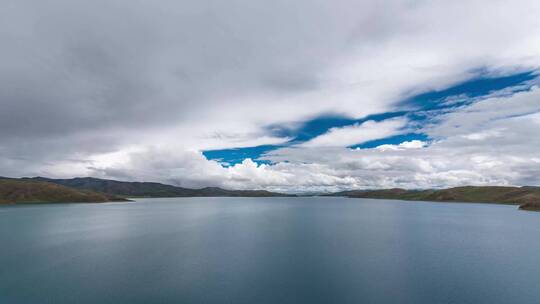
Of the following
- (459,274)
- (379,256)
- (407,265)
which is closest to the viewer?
(459,274)

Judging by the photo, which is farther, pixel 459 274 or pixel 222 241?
pixel 222 241

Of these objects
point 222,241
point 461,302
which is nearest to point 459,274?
point 461,302

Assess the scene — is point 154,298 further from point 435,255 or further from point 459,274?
point 435,255

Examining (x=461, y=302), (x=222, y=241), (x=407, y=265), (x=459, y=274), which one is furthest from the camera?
(x=222, y=241)

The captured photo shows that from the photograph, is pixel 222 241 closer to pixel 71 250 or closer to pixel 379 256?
pixel 71 250

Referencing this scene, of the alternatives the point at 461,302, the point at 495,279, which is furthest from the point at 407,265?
the point at 461,302

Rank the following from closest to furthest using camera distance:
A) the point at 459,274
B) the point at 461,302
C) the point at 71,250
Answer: the point at 461,302, the point at 459,274, the point at 71,250

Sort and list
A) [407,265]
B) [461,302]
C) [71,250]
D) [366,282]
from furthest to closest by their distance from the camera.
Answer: [71,250], [407,265], [366,282], [461,302]

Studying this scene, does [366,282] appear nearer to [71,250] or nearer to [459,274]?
[459,274]
